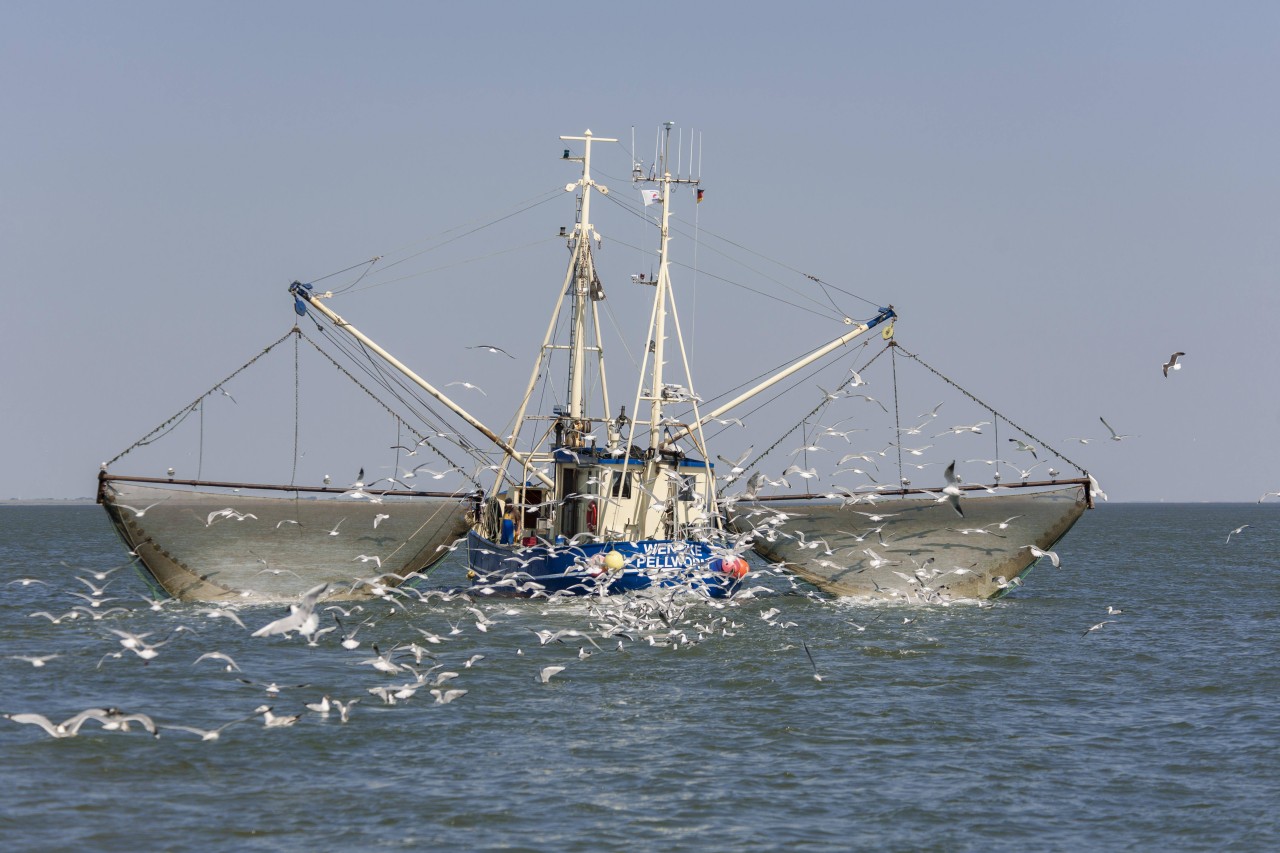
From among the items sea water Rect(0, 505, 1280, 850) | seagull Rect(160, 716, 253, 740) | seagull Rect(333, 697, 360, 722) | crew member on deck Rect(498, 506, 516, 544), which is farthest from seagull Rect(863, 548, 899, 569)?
seagull Rect(160, 716, 253, 740)

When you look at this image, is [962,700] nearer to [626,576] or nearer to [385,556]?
[626,576]

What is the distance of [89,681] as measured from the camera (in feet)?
104

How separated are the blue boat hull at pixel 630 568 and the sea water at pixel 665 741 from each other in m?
2.50

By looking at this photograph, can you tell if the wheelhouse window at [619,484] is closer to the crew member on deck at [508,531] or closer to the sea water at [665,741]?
the crew member on deck at [508,531]

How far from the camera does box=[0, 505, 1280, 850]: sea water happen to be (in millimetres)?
20469

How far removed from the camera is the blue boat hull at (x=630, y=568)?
46062 millimetres

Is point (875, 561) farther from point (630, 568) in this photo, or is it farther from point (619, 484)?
point (630, 568)

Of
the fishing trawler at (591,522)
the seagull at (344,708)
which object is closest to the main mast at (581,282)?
the fishing trawler at (591,522)

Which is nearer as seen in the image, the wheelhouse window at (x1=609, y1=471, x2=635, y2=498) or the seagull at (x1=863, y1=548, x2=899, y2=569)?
the wheelhouse window at (x1=609, y1=471, x2=635, y2=498)

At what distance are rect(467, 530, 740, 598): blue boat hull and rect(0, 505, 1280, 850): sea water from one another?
2.50 m

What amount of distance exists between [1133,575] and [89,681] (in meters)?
60.1

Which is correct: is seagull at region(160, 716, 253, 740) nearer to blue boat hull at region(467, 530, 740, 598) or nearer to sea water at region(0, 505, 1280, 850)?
sea water at region(0, 505, 1280, 850)

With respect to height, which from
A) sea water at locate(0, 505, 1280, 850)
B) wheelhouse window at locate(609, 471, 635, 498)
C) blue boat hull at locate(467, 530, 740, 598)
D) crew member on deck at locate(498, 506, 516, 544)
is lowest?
sea water at locate(0, 505, 1280, 850)

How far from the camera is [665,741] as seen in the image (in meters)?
26.0
